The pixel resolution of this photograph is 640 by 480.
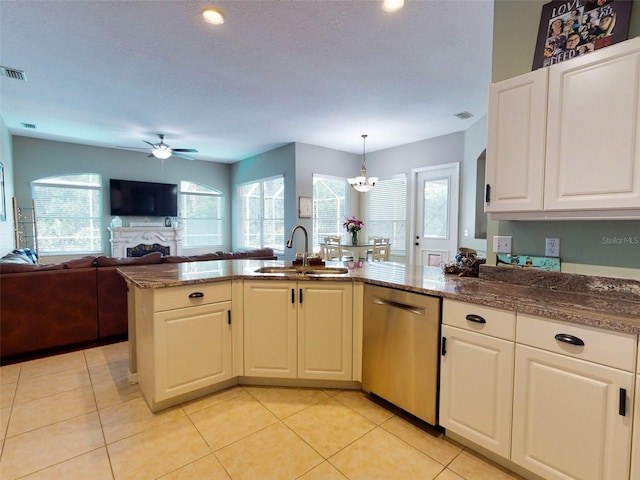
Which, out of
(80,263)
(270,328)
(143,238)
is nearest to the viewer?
(270,328)

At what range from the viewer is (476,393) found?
1661 mm

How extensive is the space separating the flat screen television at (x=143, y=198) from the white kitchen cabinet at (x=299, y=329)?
5846 mm

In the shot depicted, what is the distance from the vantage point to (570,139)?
1.62 metres

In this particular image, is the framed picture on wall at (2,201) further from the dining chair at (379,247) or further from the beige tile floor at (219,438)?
the dining chair at (379,247)

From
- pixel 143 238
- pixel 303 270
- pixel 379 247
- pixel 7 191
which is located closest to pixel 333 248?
pixel 379 247

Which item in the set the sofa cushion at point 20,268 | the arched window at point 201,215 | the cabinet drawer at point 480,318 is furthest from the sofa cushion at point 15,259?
the cabinet drawer at point 480,318

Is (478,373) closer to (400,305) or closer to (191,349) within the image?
(400,305)

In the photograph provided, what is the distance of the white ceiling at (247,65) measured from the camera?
2393mm

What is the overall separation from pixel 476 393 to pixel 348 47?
2875 mm

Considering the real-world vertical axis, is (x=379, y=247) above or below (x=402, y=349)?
above

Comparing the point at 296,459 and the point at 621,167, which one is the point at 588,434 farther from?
the point at 296,459

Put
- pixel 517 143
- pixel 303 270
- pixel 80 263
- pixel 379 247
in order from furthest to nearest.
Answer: pixel 379 247 < pixel 80 263 < pixel 303 270 < pixel 517 143

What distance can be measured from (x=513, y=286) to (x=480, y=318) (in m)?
0.49

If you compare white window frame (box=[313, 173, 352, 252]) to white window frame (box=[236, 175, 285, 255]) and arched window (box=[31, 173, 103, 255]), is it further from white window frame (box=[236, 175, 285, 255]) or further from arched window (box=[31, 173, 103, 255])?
arched window (box=[31, 173, 103, 255])
